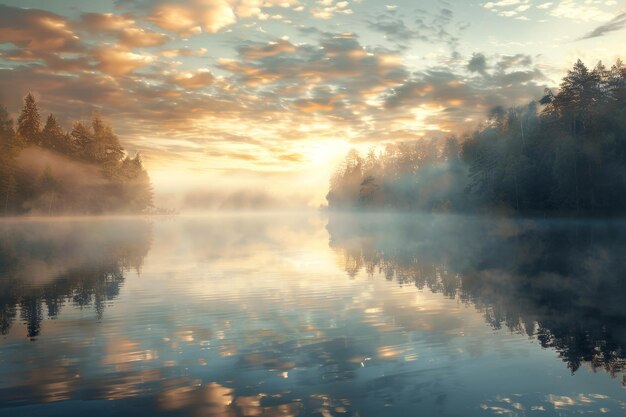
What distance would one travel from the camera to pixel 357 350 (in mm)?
15469

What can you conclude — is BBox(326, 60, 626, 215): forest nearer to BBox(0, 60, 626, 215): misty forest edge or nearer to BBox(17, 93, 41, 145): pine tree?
BBox(0, 60, 626, 215): misty forest edge

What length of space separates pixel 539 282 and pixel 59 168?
14847 centimetres

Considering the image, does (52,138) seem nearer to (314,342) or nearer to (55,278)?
(55,278)

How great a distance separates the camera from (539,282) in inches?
1130

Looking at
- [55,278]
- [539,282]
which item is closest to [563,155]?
[539,282]

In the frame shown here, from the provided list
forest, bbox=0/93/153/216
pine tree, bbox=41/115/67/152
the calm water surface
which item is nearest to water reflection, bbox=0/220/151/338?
the calm water surface

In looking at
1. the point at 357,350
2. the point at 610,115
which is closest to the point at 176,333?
the point at 357,350

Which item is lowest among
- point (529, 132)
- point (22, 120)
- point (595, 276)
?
point (595, 276)

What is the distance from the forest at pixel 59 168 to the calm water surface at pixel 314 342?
116 meters

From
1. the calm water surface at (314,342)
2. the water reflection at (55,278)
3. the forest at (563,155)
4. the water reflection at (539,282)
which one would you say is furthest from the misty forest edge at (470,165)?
the water reflection at (55,278)

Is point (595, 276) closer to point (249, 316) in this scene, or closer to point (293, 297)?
point (293, 297)

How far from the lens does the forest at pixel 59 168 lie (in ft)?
433

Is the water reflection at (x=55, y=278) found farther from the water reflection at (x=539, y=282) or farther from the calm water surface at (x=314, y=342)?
the water reflection at (x=539, y=282)

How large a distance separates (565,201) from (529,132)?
2403 centimetres
